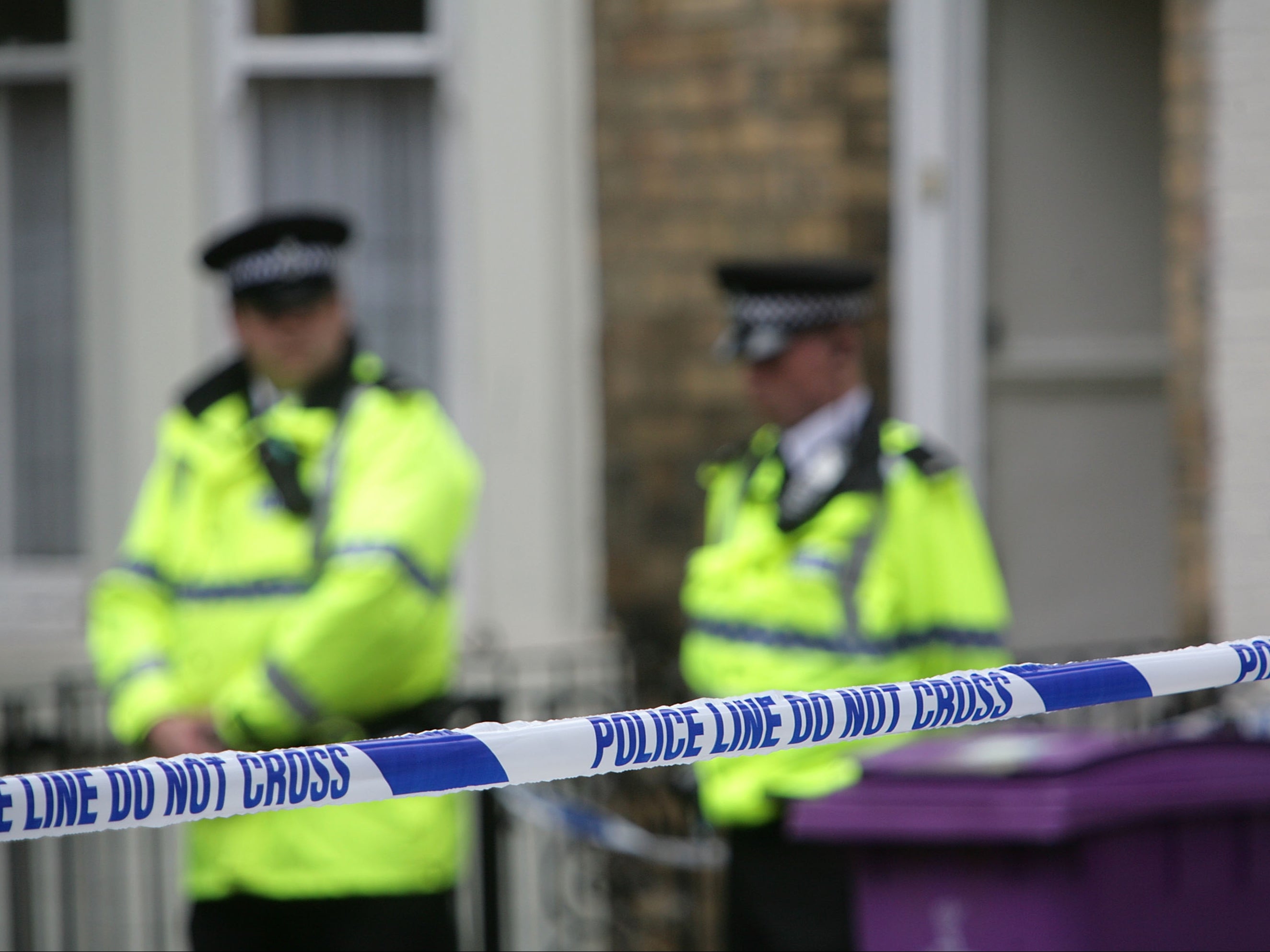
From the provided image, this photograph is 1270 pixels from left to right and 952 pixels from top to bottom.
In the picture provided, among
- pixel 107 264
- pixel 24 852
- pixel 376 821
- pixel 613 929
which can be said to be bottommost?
pixel 613 929

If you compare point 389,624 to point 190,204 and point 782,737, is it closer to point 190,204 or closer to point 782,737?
point 782,737

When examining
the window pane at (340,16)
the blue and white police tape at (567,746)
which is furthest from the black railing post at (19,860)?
the blue and white police tape at (567,746)

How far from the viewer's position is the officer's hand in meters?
3.32

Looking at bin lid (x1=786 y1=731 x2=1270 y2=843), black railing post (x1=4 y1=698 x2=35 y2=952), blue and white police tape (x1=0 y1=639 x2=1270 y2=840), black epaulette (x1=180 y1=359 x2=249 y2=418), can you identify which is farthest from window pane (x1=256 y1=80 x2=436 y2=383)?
blue and white police tape (x1=0 y1=639 x2=1270 y2=840)

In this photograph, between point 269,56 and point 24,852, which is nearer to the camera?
point 24,852

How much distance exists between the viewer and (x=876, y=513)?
130 inches

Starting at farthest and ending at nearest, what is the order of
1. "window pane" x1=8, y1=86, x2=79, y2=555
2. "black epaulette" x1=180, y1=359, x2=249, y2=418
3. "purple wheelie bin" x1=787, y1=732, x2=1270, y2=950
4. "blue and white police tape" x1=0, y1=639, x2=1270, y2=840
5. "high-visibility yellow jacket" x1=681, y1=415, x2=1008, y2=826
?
"window pane" x1=8, y1=86, x2=79, y2=555
"black epaulette" x1=180, y1=359, x2=249, y2=418
"high-visibility yellow jacket" x1=681, y1=415, x2=1008, y2=826
"purple wheelie bin" x1=787, y1=732, x2=1270, y2=950
"blue and white police tape" x1=0, y1=639, x2=1270, y2=840

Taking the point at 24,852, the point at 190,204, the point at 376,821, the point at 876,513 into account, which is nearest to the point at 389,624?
the point at 376,821

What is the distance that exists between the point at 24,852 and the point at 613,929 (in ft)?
6.00

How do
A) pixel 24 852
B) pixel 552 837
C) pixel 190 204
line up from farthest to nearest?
pixel 190 204, pixel 552 837, pixel 24 852

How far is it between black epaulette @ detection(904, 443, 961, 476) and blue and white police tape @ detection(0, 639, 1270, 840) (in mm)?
957

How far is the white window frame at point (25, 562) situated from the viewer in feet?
20.2

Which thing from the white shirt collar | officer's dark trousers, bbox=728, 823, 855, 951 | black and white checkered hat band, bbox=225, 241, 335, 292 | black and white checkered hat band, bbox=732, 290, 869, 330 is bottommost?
officer's dark trousers, bbox=728, 823, 855, 951

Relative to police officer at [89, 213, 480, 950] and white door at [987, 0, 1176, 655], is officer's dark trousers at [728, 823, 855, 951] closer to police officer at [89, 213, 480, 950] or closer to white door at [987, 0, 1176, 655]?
police officer at [89, 213, 480, 950]
